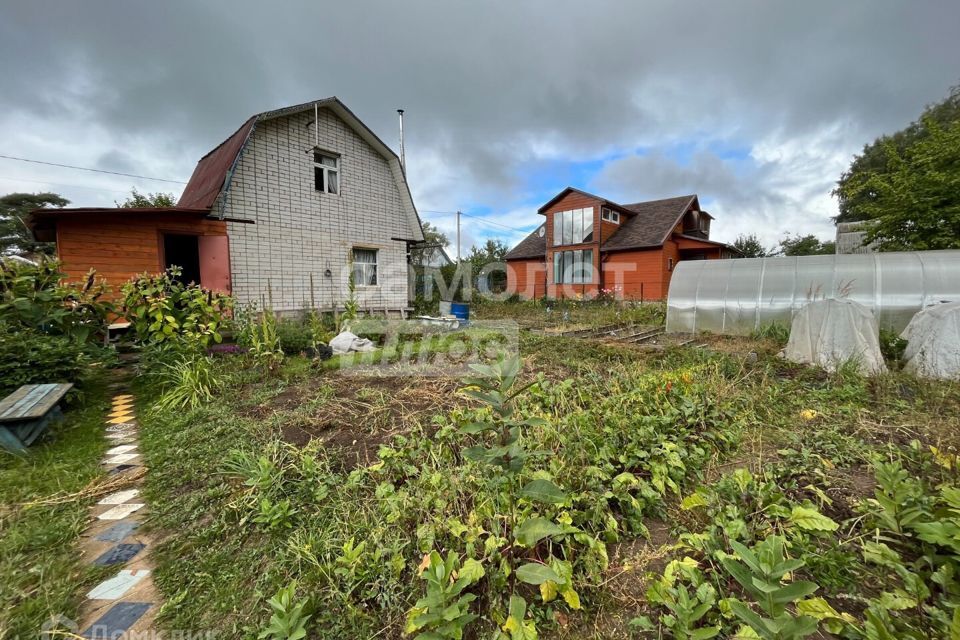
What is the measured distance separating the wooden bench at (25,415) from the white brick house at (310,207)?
406 centimetres

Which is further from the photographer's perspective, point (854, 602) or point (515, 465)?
point (515, 465)

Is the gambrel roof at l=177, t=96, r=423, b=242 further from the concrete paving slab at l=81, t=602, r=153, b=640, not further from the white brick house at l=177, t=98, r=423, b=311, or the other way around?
the concrete paving slab at l=81, t=602, r=153, b=640

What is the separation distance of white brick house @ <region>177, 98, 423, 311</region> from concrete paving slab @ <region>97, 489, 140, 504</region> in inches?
214

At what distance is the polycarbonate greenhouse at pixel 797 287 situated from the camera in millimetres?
6137

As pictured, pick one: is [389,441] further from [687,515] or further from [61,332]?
[61,332]

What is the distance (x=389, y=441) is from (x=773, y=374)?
16.0 feet

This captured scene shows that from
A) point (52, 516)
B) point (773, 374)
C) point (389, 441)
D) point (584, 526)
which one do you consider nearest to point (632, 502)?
point (584, 526)

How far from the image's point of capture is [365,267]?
10.4m

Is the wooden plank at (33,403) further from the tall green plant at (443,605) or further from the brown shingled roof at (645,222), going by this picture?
the brown shingled roof at (645,222)

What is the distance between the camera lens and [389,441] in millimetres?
2594

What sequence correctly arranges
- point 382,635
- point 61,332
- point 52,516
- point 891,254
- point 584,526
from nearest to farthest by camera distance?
1. point 382,635
2. point 584,526
3. point 52,516
4. point 61,332
5. point 891,254

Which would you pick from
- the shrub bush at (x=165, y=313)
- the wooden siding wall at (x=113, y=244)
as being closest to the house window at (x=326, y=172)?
the wooden siding wall at (x=113, y=244)

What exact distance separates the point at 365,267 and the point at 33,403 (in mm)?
7712

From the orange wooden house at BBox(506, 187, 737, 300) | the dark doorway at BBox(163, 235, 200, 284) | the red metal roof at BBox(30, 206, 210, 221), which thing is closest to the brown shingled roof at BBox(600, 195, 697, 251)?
the orange wooden house at BBox(506, 187, 737, 300)
